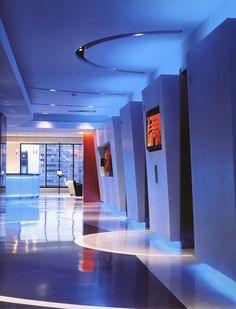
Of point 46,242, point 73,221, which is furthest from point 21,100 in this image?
point 46,242

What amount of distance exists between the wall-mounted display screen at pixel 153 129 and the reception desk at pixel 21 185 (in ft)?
53.9

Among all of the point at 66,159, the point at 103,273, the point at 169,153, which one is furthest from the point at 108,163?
the point at 66,159

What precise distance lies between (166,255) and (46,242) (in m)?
2.58

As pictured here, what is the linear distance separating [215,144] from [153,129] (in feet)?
10.9

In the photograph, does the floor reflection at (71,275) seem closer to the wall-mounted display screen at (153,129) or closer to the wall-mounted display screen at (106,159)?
the wall-mounted display screen at (153,129)

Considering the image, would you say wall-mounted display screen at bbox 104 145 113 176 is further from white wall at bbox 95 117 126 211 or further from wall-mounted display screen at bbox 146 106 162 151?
wall-mounted display screen at bbox 146 106 162 151

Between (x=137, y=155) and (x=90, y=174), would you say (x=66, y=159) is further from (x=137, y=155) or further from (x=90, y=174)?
(x=137, y=155)

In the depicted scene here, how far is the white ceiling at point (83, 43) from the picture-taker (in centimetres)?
718

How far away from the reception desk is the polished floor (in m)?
14.5

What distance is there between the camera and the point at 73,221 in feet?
42.8

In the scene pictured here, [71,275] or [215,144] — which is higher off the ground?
[215,144]

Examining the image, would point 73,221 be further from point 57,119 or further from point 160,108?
point 57,119

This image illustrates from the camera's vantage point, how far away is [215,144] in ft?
18.6

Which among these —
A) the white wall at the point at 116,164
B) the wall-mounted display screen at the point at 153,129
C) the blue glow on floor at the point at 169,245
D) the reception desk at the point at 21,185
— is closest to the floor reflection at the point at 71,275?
the blue glow on floor at the point at 169,245
